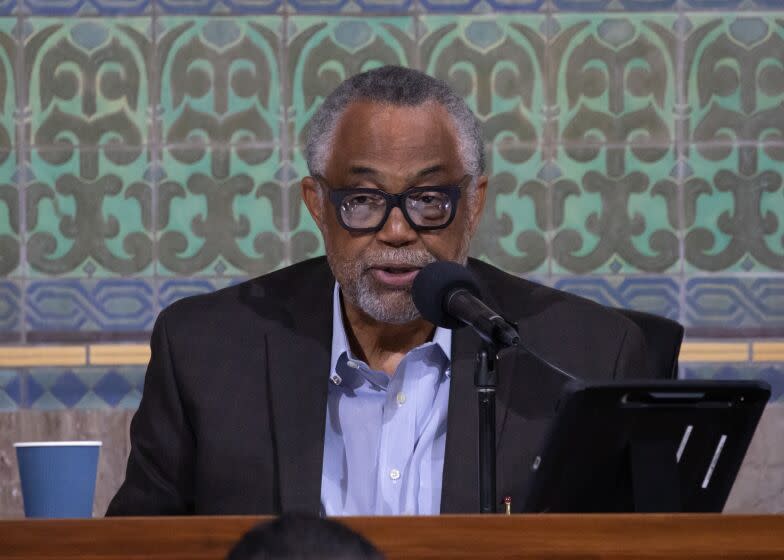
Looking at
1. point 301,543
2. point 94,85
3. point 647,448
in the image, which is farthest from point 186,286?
point 301,543

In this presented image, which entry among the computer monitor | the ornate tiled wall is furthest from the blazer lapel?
the ornate tiled wall

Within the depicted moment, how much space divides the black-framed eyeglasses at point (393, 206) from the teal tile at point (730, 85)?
1.60 metres

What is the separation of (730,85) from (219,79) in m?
1.44

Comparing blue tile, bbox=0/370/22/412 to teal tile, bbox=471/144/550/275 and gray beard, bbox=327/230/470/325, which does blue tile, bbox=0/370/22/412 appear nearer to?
teal tile, bbox=471/144/550/275

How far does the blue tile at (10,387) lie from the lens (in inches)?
152

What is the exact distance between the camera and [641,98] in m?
3.89

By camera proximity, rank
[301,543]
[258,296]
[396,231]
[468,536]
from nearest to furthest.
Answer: [301,543] → [468,536] → [396,231] → [258,296]

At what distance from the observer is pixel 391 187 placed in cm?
249

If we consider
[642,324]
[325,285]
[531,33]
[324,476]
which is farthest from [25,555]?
[531,33]

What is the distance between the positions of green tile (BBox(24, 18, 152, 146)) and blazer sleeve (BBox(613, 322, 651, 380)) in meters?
1.75

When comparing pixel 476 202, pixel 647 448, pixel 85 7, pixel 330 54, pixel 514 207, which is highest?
pixel 85 7

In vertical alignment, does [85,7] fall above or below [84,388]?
above

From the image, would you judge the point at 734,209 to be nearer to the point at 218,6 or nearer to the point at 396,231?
the point at 218,6

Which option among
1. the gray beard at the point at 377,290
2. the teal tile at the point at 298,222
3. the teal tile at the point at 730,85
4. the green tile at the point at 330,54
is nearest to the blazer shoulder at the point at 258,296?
the gray beard at the point at 377,290
